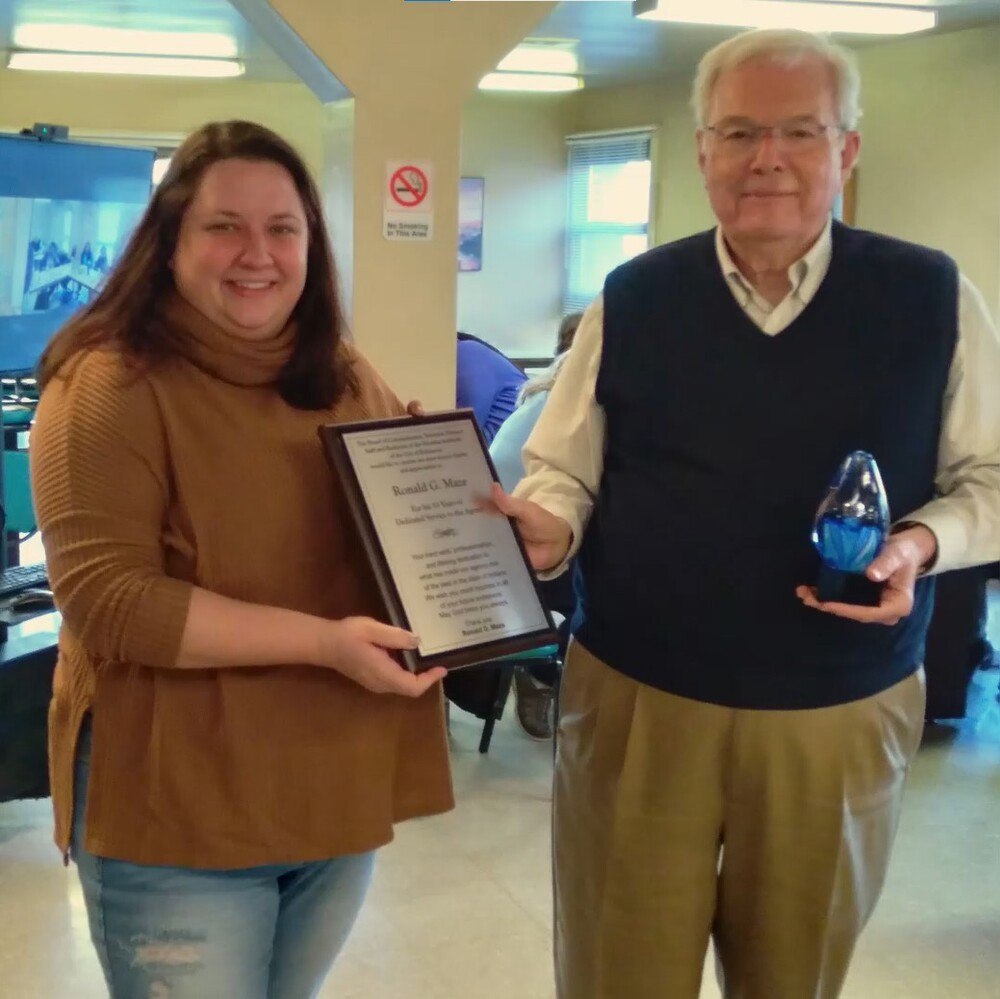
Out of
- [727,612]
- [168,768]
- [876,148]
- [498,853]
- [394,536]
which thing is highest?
[876,148]

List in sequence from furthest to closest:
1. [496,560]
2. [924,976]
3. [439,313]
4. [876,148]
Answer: [876,148] < [439,313] < [924,976] < [496,560]

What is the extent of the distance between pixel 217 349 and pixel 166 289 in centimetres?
9

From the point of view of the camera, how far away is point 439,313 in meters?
3.75

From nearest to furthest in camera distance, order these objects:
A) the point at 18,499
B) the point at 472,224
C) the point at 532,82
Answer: the point at 18,499 → the point at 532,82 → the point at 472,224

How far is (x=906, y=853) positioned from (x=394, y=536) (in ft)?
7.09

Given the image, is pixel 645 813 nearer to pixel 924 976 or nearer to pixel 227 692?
pixel 227 692

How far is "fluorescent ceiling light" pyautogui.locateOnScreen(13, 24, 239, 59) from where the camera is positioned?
6.53 metres

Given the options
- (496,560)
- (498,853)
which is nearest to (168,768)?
(496,560)

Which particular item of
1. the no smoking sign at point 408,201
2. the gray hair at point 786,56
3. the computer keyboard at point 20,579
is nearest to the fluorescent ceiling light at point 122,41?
the no smoking sign at point 408,201

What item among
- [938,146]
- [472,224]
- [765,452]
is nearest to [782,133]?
[765,452]

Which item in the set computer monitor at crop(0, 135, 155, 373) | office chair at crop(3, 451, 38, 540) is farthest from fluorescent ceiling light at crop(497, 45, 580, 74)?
computer monitor at crop(0, 135, 155, 373)

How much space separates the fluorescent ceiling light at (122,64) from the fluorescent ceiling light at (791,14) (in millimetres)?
3436

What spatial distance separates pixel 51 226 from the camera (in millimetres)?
3172

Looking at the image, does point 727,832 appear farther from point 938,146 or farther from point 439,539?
point 938,146
